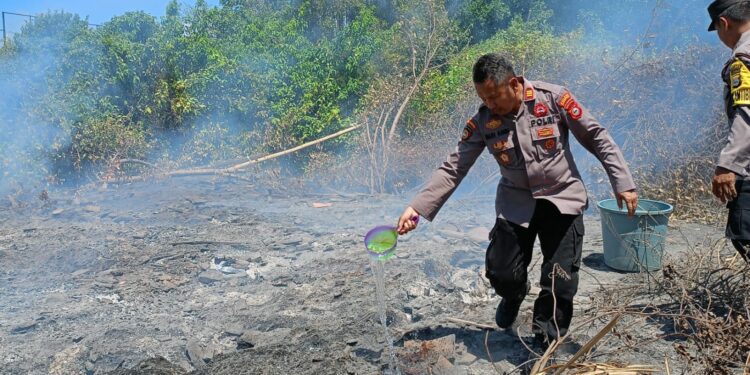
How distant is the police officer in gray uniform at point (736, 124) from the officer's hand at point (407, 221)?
5.16 feet

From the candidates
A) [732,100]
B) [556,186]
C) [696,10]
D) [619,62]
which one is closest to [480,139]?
[556,186]

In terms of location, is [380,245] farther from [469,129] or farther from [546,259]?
[546,259]

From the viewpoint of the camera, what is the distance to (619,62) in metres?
7.62

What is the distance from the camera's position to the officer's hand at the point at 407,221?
3.13 meters

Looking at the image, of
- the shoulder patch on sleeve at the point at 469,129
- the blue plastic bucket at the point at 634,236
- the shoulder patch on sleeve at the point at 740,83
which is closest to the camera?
the shoulder patch on sleeve at the point at 740,83

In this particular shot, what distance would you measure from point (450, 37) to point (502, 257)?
7.27 metres

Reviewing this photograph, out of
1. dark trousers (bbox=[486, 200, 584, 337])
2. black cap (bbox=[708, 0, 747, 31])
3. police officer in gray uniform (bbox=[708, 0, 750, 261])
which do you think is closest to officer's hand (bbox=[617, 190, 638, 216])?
dark trousers (bbox=[486, 200, 584, 337])

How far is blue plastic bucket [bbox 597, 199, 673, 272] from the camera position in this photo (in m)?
4.52

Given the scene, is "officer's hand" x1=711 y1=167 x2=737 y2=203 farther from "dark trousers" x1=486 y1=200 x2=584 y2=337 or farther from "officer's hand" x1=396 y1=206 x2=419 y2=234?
"officer's hand" x1=396 y1=206 x2=419 y2=234

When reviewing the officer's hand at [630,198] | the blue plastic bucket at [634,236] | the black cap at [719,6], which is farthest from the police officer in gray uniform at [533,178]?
the blue plastic bucket at [634,236]

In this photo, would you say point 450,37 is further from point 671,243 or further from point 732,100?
point 732,100

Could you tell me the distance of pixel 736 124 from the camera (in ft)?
9.17

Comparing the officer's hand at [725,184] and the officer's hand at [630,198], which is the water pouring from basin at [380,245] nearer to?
the officer's hand at [630,198]

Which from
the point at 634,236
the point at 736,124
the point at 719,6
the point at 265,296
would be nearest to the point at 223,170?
the point at 265,296
